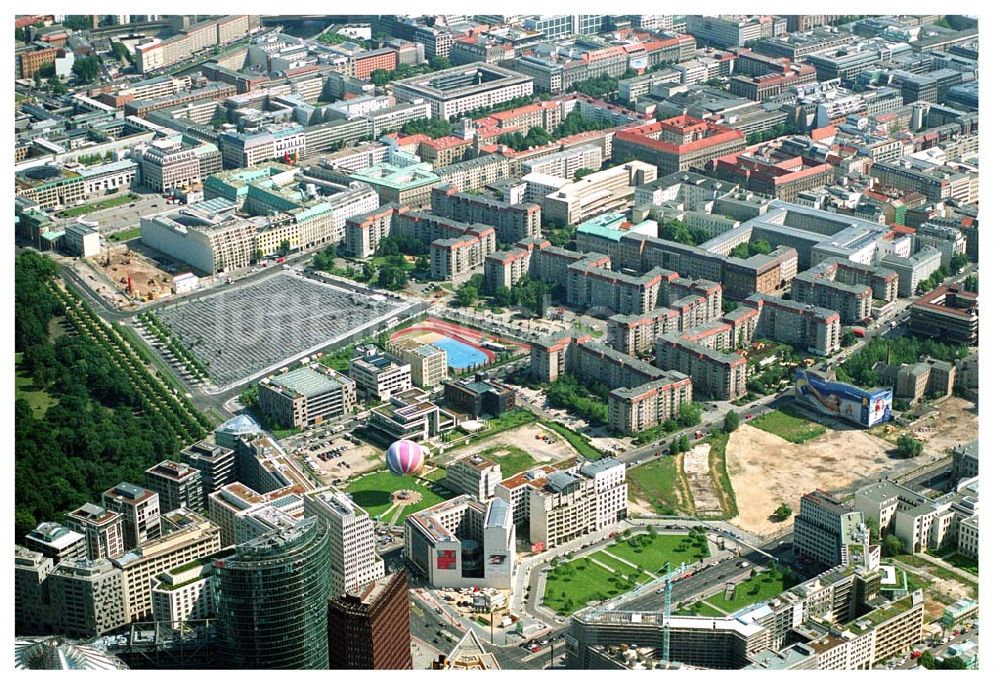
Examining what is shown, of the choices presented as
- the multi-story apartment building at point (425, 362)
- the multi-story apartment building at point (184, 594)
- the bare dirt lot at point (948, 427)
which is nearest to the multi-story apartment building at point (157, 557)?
the multi-story apartment building at point (184, 594)

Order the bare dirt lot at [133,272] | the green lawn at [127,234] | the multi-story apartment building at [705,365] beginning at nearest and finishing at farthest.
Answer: the multi-story apartment building at [705,365] < the bare dirt lot at [133,272] < the green lawn at [127,234]

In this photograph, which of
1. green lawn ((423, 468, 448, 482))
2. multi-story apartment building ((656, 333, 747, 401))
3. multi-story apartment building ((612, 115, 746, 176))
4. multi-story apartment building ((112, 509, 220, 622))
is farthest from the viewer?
multi-story apartment building ((612, 115, 746, 176))

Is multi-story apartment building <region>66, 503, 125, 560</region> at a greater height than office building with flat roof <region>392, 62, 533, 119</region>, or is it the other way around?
office building with flat roof <region>392, 62, 533, 119</region>

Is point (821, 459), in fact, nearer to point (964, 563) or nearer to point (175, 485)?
point (964, 563)

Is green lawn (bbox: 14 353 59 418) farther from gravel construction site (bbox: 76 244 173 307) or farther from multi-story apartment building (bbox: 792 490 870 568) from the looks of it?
multi-story apartment building (bbox: 792 490 870 568)

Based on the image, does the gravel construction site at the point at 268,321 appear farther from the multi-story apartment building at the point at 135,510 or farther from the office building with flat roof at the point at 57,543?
the office building with flat roof at the point at 57,543

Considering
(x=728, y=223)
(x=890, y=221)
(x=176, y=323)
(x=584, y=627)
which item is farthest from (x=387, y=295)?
(x=584, y=627)

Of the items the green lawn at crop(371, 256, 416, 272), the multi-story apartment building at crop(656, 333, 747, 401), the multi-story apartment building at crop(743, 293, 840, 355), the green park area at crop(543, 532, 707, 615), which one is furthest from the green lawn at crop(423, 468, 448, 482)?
the green lawn at crop(371, 256, 416, 272)
